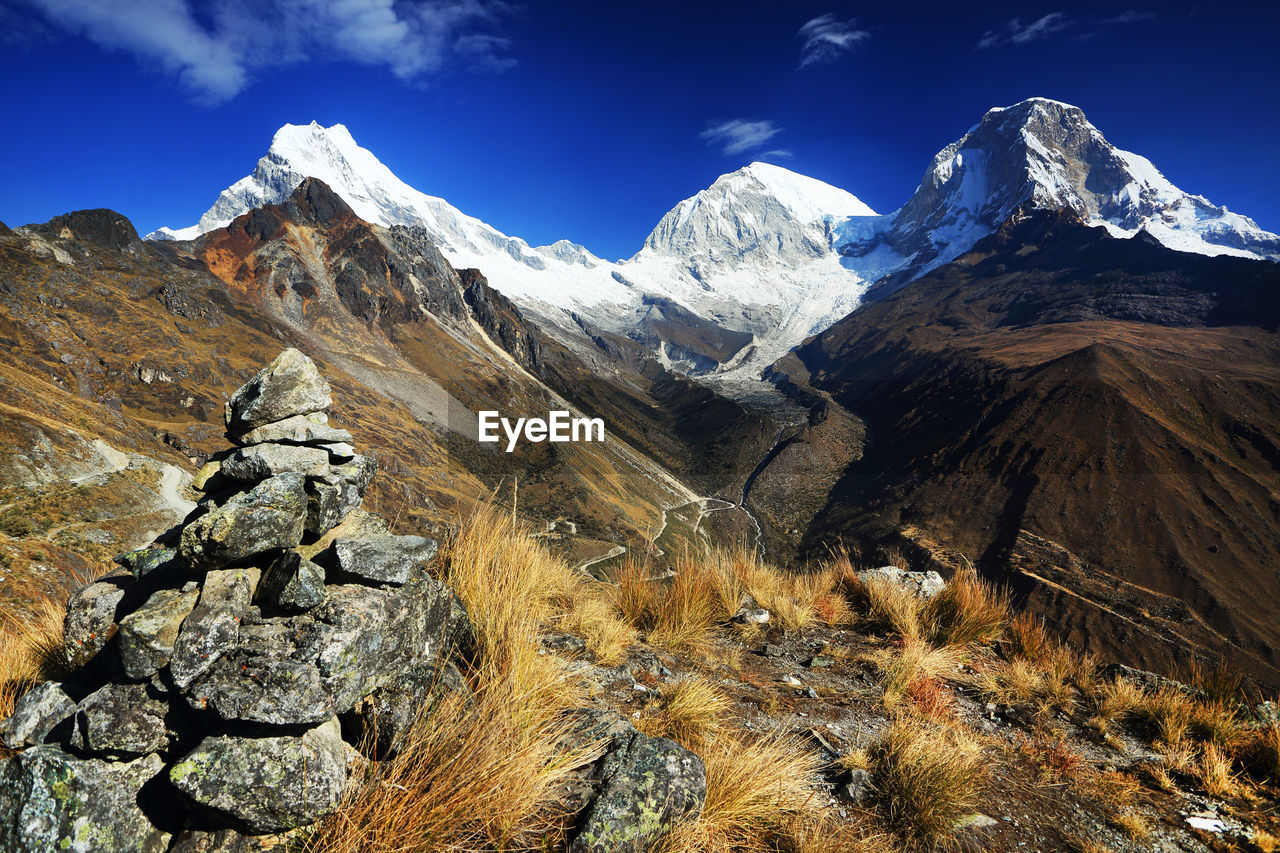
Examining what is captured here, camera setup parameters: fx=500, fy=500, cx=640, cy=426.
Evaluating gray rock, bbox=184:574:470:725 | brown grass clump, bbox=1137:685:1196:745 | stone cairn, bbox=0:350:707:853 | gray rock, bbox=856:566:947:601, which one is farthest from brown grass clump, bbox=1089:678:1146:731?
gray rock, bbox=184:574:470:725

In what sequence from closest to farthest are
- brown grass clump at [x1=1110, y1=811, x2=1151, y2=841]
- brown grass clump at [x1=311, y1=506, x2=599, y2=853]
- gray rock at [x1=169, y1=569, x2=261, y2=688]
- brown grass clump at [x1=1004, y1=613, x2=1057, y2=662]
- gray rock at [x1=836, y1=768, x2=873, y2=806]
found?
1. brown grass clump at [x1=311, y1=506, x2=599, y2=853]
2. gray rock at [x1=169, y1=569, x2=261, y2=688]
3. brown grass clump at [x1=1110, y1=811, x2=1151, y2=841]
4. gray rock at [x1=836, y1=768, x2=873, y2=806]
5. brown grass clump at [x1=1004, y1=613, x2=1057, y2=662]

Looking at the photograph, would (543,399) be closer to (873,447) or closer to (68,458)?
(873,447)

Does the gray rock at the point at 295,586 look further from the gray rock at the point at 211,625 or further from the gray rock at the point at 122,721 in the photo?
the gray rock at the point at 122,721

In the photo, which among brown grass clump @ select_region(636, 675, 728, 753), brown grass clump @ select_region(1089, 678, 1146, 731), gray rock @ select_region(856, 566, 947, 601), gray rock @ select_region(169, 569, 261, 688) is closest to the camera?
gray rock @ select_region(169, 569, 261, 688)

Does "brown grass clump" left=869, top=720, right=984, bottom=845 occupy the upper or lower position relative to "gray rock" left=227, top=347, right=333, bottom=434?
lower

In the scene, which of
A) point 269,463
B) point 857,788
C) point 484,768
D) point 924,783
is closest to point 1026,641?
point 924,783

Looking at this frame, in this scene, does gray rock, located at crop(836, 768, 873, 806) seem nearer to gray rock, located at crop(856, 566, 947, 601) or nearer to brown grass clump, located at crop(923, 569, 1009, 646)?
brown grass clump, located at crop(923, 569, 1009, 646)

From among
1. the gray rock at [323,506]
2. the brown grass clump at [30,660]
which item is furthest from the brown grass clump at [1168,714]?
the brown grass clump at [30,660]
